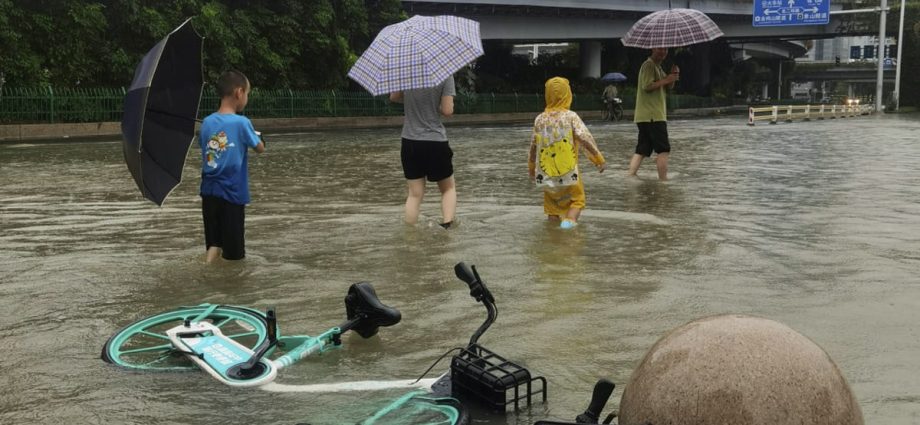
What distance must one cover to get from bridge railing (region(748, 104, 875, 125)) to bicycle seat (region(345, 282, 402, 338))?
30347mm

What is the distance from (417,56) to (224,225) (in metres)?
2.15

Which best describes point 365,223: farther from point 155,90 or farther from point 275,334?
point 275,334

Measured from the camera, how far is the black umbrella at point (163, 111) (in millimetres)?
5785

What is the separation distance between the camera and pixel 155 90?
6016 millimetres

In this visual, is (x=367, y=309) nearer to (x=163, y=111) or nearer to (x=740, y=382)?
(x=740, y=382)

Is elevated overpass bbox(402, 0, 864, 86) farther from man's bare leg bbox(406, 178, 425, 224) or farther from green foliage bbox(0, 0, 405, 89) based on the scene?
man's bare leg bbox(406, 178, 425, 224)

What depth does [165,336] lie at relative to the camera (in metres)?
4.62

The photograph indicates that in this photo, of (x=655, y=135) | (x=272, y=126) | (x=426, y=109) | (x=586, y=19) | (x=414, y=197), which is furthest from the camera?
(x=586, y=19)

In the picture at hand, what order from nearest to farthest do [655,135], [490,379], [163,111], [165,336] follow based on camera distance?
[490,379], [165,336], [163,111], [655,135]

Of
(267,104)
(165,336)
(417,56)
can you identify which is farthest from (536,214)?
(267,104)

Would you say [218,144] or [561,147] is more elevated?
[218,144]

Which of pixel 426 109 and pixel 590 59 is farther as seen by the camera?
pixel 590 59

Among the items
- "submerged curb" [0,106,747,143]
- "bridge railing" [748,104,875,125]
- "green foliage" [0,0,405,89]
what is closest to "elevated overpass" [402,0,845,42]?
"submerged curb" [0,106,747,143]

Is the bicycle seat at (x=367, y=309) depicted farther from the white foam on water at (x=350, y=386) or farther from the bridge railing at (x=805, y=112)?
the bridge railing at (x=805, y=112)
